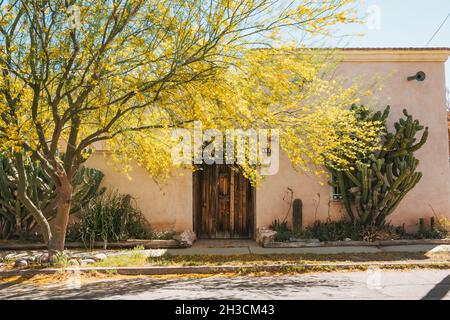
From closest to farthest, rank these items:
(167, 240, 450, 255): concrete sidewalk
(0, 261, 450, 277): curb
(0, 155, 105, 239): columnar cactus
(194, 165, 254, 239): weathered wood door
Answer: (0, 261, 450, 277): curb → (167, 240, 450, 255): concrete sidewalk → (0, 155, 105, 239): columnar cactus → (194, 165, 254, 239): weathered wood door

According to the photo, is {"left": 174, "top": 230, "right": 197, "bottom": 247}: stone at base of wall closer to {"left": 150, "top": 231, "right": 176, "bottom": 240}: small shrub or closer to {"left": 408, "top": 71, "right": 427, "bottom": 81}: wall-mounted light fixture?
{"left": 150, "top": 231, "right": 176, "bottom": 240}: small shrub

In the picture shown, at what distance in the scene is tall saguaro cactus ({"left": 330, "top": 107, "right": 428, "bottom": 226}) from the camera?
10.4 metres

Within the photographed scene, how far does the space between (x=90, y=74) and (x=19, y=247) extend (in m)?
4.90

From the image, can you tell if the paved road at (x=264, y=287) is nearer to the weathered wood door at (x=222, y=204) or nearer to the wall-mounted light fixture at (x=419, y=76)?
the weathered wood door at (x=222, y=204)

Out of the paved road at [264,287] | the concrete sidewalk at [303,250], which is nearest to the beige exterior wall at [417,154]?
the concrete sidewalk at [303,250]

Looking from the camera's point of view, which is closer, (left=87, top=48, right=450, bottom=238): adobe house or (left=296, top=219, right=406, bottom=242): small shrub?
(left=296, top=219, right=406, bottom=242): small shrub

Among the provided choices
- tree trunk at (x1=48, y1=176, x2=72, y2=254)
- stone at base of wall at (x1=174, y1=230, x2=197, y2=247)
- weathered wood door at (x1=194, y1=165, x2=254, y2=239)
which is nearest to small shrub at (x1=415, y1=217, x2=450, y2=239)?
weathered wood door at (x1=194, y1=165, x2=254, y2=239)

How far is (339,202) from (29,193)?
24.5 ft

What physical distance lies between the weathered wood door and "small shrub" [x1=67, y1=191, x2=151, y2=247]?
1.73 meters

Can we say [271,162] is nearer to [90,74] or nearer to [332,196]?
[332,196]

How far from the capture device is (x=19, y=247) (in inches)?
390

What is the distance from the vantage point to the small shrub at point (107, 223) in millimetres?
10359

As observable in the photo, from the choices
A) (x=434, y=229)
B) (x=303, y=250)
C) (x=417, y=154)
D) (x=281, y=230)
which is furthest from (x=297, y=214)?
(x=417, y=154)

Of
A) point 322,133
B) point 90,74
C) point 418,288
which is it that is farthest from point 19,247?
point 418,288
